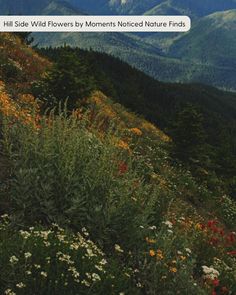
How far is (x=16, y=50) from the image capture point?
20875 mm

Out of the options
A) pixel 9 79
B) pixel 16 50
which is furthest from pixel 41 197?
pixel 16 50

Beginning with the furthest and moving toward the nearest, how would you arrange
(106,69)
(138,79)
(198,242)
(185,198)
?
(138,79), (106,69), (185,198), (198,242)

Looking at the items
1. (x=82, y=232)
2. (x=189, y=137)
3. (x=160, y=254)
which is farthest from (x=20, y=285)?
(x=189, y=137)

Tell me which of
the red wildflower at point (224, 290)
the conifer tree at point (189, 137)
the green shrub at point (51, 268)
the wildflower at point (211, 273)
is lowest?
the conifer tree at point (189, 137)

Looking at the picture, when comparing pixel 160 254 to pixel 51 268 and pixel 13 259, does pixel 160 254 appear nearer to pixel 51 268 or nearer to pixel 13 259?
pixel 51 268

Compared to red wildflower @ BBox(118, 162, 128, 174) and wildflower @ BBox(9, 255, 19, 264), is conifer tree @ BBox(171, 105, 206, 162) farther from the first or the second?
wildflower @ BBox(9, 255, 19, 264)

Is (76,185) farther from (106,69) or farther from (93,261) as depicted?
(106,69)

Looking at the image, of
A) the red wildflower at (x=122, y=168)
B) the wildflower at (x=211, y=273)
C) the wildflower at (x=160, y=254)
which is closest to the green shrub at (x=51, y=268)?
the wildflower at (x=160, y=254)

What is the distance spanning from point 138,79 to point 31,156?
4682 inches

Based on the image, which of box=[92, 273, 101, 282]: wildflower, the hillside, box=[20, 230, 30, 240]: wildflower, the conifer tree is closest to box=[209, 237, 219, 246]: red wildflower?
the hillside

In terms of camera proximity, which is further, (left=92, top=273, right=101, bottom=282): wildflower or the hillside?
the hillside

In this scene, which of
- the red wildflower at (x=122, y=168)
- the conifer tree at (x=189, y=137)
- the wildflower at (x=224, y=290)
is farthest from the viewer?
the conifer tree at (x=189, y=137)

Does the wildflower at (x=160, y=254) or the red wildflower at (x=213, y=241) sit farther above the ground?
the wildflower at (x=160, y=254)

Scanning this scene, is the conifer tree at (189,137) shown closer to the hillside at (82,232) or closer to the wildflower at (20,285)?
the hillside at (82,232)
